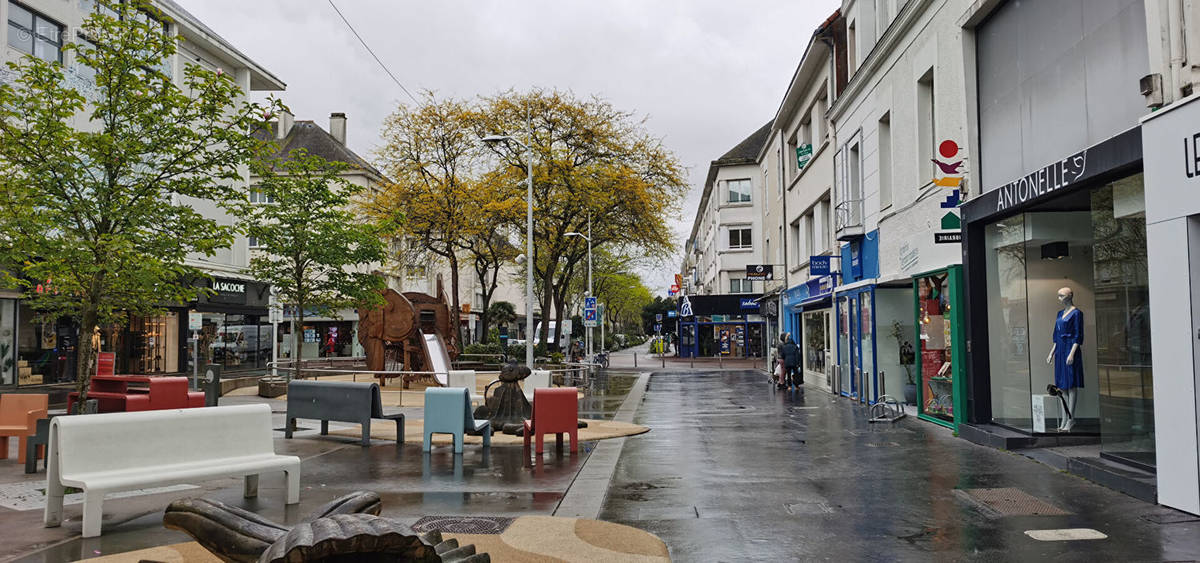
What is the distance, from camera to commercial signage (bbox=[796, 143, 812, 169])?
2659cm

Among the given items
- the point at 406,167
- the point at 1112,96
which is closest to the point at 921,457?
the point at 1112,96

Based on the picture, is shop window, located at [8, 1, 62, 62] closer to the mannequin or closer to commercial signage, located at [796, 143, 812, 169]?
commercial signage, located at [796, 143, 812, 169]

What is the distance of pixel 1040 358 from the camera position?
11.1 m

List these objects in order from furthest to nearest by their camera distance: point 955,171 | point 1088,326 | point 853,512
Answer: point 955,171, point 1088,326, point 853,512

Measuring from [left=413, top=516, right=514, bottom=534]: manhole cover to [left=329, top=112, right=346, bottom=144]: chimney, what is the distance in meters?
55.7

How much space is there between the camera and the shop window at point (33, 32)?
24.0m

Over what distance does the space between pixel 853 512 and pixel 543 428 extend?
4627 millimetres

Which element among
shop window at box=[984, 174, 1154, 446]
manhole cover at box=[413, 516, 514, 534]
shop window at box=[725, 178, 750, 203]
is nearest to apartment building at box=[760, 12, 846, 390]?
shop window at box=[984, 174, 1154, 446]

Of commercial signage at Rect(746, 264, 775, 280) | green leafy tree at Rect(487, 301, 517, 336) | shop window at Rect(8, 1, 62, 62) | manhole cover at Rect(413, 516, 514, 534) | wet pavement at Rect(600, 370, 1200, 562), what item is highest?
shop window at Rect(8, 1, 62, 62)

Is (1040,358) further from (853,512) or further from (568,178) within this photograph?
(568,178)

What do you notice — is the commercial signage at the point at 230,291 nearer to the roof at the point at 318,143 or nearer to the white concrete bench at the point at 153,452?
the roof at the point at 318,143

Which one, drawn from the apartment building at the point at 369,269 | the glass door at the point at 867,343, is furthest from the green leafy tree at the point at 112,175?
the apartment building at the point at 369,269

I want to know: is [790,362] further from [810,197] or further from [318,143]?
[318,143]

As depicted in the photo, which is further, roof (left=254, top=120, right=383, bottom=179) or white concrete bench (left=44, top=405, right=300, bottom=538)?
roof (left=254, top=120, right=383, bottom=179)
